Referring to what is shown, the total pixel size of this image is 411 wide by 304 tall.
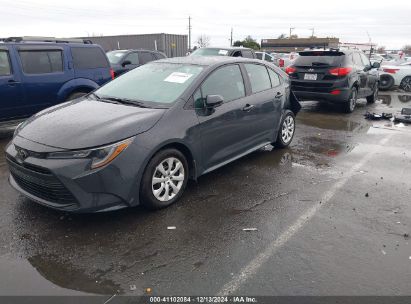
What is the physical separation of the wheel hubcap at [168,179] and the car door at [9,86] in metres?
4.29

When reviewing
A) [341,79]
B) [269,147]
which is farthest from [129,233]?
[341,79]

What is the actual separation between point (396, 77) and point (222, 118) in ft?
47.1

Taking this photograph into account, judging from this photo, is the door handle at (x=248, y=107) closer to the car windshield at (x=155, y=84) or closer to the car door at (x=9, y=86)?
the car windshield at (x=155, y=84)

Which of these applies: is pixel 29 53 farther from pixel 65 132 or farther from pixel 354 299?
pixel 354 299

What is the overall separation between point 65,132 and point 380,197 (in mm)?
3759

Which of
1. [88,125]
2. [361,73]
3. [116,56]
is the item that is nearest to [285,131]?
[88,125]

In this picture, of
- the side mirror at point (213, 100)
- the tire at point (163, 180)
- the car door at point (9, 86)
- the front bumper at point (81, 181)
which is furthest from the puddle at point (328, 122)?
the car door at point (9, 86)

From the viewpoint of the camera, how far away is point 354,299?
2666mm

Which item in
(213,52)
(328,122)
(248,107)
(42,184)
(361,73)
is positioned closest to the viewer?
(42,184)

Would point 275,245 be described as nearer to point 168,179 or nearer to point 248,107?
point 168,179

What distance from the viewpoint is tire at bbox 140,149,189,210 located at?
3715mm

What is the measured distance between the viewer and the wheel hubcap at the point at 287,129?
20.5 feet

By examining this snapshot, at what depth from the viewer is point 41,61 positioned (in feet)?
23.1

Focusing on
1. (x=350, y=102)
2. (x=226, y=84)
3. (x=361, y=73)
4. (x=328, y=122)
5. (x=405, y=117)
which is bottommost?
(x=328, y=122)
